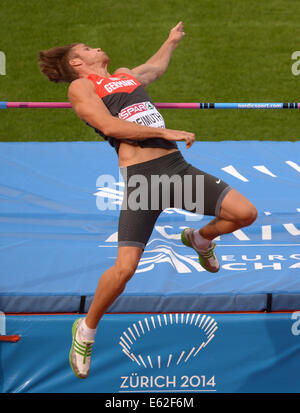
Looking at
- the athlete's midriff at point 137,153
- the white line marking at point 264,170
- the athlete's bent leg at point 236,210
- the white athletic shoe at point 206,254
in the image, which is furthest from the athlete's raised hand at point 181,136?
the white line marking at point 264,170

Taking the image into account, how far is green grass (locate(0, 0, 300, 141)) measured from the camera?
7.91 meters

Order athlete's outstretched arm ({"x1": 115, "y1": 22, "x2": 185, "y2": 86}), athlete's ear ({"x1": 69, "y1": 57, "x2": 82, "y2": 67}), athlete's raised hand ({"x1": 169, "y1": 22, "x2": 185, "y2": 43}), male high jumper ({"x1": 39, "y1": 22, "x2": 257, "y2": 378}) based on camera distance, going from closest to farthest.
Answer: male high jumper ({"x1": 39, "y1": 22, "x2": 257, "y2": 378}), athlete's ear ({"x1": 69, "y1": 57, "x2": 82, "y2": 67}), athlete's outstretched arm ({"x1": 115, "y1": 22, "x2": 185, "y2": 86}), athlete's raised hand ({"x1": 169, "y1": 22, "x2": 185, "y2": 43})

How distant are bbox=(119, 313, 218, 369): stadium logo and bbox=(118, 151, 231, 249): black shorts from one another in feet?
2.31

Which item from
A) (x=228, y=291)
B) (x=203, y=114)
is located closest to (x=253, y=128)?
(x=203, y=114)

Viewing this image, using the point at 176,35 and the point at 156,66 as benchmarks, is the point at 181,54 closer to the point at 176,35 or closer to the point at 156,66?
the point at 176,35

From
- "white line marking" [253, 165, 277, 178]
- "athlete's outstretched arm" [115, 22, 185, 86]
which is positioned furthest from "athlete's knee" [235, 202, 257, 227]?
"white line marking" [253, 165, 277, 178]

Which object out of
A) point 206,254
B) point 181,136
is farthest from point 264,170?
point 181,136

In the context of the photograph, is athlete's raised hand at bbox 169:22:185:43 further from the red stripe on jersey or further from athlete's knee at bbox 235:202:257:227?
athlete's knee at bbox 235:202:257:227

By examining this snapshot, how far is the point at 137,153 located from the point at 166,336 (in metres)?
1.15

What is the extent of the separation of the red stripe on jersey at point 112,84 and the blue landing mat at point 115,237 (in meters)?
1.19

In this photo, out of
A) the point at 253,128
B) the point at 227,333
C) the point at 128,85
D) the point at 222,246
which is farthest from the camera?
the point at 253,128

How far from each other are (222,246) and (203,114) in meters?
3.64
